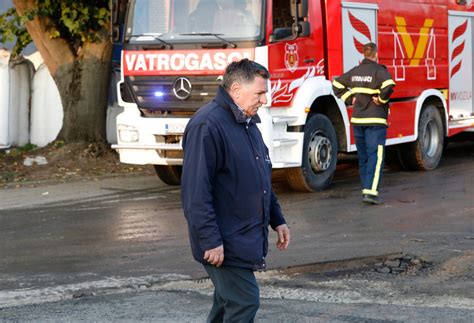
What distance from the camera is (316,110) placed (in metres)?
12.9

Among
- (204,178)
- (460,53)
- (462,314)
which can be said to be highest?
(460,53)

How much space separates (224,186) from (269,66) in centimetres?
694

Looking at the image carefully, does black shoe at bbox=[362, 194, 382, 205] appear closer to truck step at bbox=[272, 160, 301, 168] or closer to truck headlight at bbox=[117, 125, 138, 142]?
truck step at bbox=[272, 160, 301, 168]

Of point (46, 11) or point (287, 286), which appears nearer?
point (287, 286)

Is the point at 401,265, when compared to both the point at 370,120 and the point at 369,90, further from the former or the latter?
the point at 369,90

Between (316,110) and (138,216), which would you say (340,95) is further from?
(138,216)

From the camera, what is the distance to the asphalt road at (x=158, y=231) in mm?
8164

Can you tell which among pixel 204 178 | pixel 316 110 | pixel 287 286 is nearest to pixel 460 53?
pixel 316 110

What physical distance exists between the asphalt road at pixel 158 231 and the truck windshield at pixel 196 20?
2068 millimetres

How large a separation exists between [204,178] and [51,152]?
Answer: 36.7 feet

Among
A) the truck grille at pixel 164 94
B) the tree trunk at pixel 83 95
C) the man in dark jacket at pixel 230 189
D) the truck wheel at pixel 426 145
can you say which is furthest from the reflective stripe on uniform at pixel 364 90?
the man in dark jacket at pixel 230 189

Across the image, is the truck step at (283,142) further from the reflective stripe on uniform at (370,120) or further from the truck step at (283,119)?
the reflective stripe on uniform at (370,120)

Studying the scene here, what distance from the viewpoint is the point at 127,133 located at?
12.5 m

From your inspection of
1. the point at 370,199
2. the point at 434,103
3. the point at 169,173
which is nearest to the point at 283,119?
the point at 370,199
